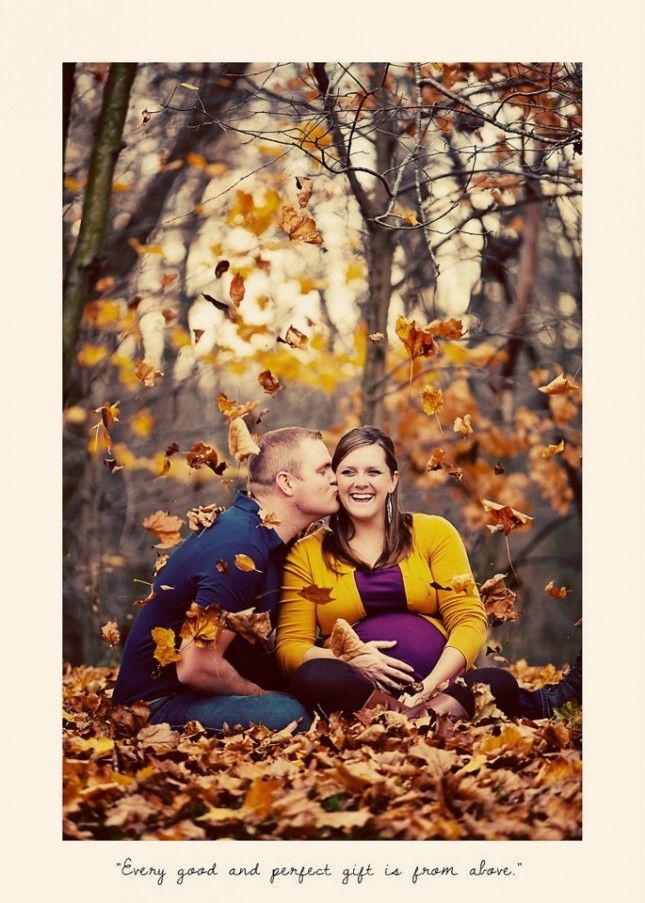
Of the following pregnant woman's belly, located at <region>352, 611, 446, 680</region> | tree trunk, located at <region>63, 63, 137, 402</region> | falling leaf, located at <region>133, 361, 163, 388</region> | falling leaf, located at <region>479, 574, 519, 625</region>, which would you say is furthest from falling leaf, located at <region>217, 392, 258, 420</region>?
falling leaf, located at <region>479, 574, 519, 625</region>

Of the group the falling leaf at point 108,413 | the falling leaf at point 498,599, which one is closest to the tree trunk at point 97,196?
the falling leaf at point 108,413

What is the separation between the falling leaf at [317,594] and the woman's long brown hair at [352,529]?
12cm

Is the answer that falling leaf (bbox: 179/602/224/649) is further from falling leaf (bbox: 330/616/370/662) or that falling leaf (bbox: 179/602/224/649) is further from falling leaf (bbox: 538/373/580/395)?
falling leaf (bbox: 538/373/580/395)

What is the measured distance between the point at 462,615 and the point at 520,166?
82.7 inches

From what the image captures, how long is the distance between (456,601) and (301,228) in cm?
183

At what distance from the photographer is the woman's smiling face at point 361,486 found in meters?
4.91

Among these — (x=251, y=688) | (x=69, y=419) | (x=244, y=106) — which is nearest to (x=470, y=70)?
(x=244, y=106)

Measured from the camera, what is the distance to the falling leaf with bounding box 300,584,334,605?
484cm

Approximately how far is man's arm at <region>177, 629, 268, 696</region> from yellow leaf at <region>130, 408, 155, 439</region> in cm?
97

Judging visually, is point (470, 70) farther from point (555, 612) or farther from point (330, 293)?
point (555, 612)

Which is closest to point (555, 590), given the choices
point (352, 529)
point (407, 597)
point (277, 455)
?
point (407, 597)
